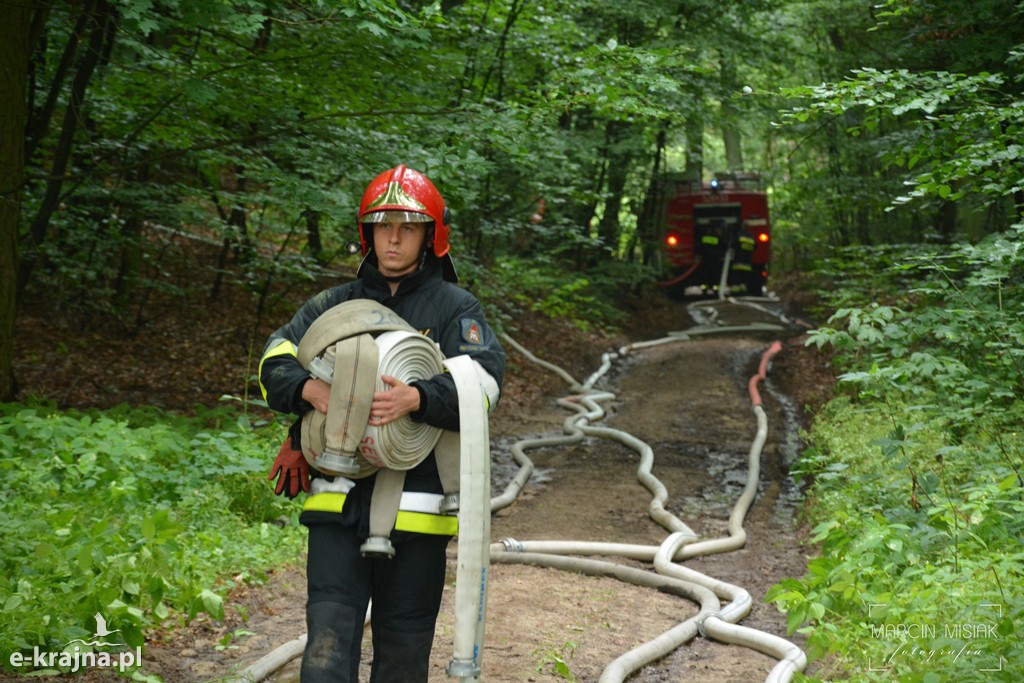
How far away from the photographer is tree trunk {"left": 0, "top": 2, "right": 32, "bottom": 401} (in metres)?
6.82

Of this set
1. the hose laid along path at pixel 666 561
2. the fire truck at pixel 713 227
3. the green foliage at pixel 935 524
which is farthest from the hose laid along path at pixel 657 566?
the fire truck at pixel 713 227

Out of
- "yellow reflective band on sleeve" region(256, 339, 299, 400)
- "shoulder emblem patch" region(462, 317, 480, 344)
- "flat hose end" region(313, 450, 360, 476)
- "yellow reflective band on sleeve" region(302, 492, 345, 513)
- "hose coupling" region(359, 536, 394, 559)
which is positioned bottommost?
"hose coupling" region(359, 536, 394, 559)

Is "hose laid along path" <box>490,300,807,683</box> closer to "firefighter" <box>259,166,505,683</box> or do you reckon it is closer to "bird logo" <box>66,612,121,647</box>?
"firefighter" <box>259,166,505,683</box>

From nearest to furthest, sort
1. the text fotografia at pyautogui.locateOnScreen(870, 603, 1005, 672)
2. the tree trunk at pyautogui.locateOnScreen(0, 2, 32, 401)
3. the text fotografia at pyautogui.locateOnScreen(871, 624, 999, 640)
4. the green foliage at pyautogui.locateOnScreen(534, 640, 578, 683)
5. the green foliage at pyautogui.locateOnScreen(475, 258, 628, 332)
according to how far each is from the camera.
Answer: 1. the text fotografia at pyautogui.locateOnScreen(870, 603, 1005, 672)
2. the text fotografia at pyautogui.locateOnScreen(871, 624, 999, 640)
3. the green foliage at pyautogui.locateOnScreen(534, 640, 578, 683)
4. the tree trunk at pyautogui.locateOnScreen(0, 2, 32, 401)
5. the green foliage at pyautogui.locateOnScreen(475, 258, 628, 332)

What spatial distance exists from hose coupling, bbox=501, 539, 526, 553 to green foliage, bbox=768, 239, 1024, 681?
1.89 metres

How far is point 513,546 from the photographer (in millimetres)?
6266

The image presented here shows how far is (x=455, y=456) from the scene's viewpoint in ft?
9.97

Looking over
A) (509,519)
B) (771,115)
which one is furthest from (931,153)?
(771,115)

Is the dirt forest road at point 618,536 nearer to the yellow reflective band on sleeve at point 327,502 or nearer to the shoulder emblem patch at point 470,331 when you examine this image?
the yellow reflective band on sleeve at point 327,502

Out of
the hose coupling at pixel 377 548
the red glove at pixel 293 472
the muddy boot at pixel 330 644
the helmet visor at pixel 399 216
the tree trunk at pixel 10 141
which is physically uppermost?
the tree trunk at pixel 10 141

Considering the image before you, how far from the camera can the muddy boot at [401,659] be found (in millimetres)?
2943

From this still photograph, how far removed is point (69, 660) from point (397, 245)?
2243 millimetres

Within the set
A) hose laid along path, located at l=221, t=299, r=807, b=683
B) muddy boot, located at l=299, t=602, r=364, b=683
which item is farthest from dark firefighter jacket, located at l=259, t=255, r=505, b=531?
hose laid along path, located at l=221, t=299, r=807, b=683

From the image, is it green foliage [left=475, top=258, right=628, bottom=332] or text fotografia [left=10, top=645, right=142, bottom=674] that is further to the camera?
green foliage [left=475, top=258, right=628, bottom=332]
